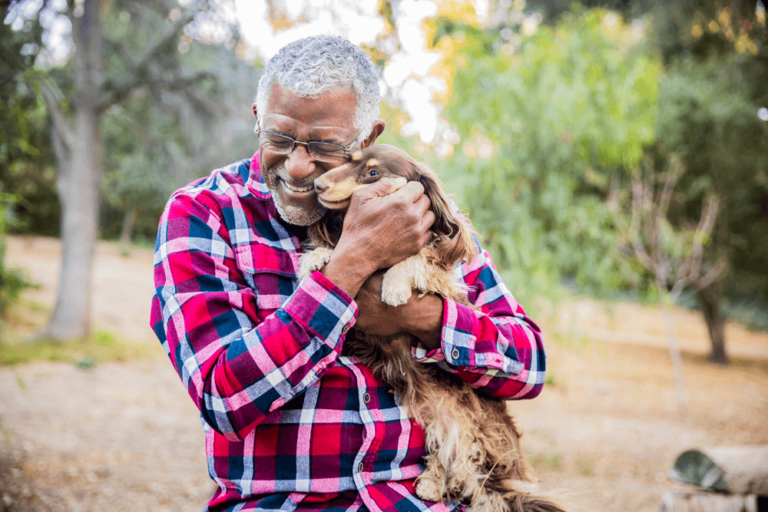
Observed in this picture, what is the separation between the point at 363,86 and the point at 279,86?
0.94 ft

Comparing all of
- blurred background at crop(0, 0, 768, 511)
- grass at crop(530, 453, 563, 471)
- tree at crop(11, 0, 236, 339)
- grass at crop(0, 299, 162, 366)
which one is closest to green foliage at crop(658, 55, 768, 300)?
blurred background at crop(0, 0, 768, 511)

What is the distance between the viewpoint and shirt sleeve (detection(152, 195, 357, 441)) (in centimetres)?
128

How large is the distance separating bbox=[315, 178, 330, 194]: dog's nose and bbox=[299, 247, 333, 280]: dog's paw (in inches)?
8.5

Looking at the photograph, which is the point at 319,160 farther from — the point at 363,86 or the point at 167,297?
the point at 167,297

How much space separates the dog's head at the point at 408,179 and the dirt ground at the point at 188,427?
1.01m

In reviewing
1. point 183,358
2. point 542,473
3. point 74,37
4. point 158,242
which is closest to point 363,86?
point 158,242

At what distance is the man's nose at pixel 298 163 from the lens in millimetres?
1592

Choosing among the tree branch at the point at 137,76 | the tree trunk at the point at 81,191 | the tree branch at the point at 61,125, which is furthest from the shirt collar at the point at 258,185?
the tree trunk at the point at 81,191

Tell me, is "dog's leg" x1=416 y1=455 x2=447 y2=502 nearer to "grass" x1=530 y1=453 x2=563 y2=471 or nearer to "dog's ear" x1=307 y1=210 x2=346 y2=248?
"dog's ear" x1=307 y1=210 x2=346 y2=248

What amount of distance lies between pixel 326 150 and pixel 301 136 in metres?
0.09

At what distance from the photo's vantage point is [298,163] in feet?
5.22

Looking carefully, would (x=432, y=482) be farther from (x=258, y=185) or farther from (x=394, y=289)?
(x=258, y=185)

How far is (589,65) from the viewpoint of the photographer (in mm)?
7180

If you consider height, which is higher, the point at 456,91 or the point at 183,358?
the point at 456,91
